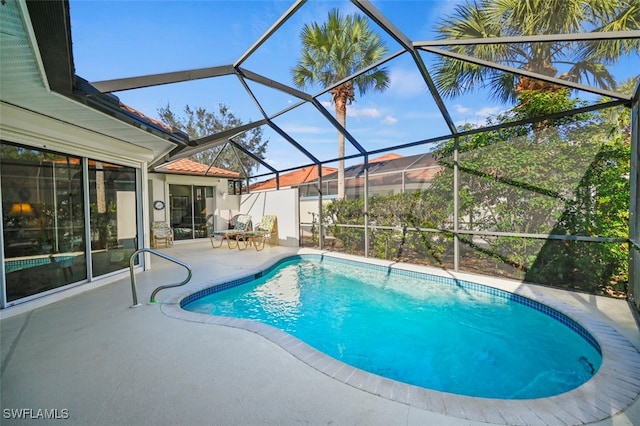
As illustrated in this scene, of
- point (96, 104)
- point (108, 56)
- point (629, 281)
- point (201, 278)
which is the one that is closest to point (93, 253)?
point (201, 278)

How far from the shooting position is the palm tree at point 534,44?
15.4 ft

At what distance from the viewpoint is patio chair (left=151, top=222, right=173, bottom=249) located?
1116 cm

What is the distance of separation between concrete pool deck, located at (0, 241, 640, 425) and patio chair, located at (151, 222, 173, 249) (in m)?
7.11

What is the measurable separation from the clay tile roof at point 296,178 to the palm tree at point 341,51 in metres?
1.38

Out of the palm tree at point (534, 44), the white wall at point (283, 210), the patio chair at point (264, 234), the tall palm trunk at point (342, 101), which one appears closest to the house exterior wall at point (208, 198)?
the white wall at point (283, 210)

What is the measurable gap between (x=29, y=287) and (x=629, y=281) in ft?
31.3

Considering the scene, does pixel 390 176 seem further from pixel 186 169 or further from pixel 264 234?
pixel 186 169

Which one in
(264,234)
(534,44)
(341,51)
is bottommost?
(264,234)

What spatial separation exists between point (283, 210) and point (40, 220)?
7664 millimetres

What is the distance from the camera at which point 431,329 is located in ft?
14.7

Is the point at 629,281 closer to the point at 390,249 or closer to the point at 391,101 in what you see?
the point at 390,249

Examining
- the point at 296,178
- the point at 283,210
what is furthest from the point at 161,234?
the point at 296,178
